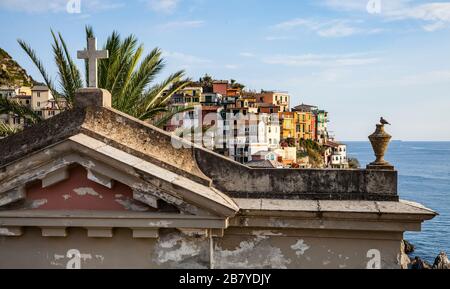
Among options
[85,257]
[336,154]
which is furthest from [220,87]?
[85,257]

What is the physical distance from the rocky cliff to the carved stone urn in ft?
284

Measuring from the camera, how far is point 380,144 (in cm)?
656

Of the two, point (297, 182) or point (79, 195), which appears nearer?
point (79, 195)

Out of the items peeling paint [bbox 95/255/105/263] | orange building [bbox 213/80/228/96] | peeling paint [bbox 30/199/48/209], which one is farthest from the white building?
peeling paint [bbox 30/199/48/209]

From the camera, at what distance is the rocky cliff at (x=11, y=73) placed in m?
88.3

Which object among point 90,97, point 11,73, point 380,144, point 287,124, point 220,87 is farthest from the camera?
point 287,124

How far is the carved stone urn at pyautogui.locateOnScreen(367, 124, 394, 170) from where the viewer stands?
6.55 metres

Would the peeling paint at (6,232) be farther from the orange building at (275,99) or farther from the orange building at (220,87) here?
the orange building at (275,99)

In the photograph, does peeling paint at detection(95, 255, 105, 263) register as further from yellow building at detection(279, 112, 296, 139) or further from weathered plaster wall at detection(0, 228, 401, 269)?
yellow building at detection(279, 112, 296, 139)

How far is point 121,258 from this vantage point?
20.5 feet

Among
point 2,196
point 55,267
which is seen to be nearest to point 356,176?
point 55,267

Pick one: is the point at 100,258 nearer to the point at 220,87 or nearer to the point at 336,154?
the point at 220,87

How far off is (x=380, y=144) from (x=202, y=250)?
2.67 meters
